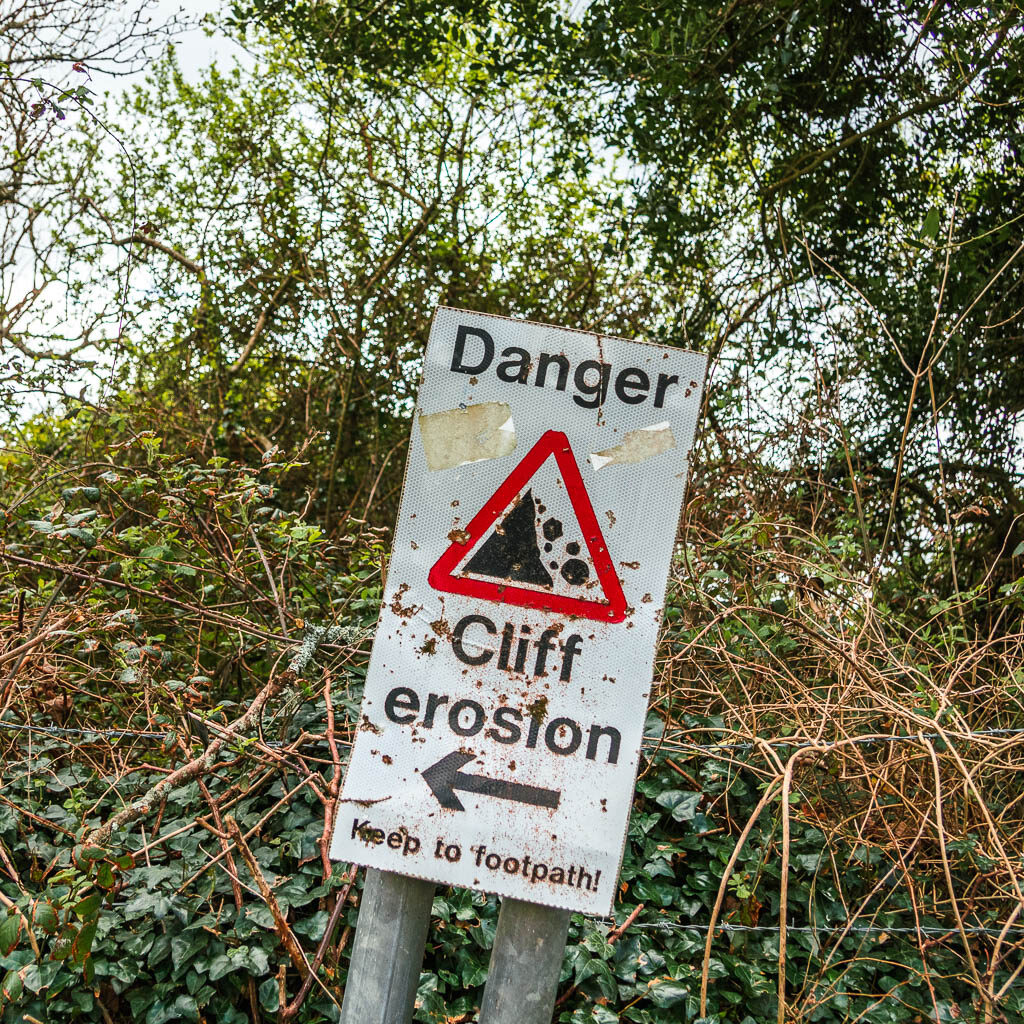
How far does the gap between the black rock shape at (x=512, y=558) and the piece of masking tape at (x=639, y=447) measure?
0.18m

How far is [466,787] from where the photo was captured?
5.50ft

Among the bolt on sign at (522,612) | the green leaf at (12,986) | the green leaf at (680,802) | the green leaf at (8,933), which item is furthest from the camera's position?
the green leaf at (680,802)

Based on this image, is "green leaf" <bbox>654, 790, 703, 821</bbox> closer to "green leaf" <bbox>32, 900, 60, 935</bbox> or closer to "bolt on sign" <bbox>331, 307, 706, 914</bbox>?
"bolt on sign" <bbox>331, 307, 706, 914</bbox>

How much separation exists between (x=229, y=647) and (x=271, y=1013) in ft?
6.14

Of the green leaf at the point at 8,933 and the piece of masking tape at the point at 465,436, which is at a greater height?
the piece of masking tape at the point at 465,436

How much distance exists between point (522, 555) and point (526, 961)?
756 millimetres

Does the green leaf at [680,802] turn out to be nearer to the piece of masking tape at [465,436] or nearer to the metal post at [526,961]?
the metal post at [526,961]

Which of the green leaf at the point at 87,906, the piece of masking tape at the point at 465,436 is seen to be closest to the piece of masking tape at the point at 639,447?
the piece of masking tape at the point at 465,436

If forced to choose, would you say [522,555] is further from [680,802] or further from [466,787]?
[680,802]

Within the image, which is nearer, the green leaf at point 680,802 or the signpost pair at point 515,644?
the signpost pair at point 515,644

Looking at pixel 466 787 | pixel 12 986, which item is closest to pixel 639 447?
pixel 466 787

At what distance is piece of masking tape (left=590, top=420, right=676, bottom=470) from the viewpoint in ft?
5.69

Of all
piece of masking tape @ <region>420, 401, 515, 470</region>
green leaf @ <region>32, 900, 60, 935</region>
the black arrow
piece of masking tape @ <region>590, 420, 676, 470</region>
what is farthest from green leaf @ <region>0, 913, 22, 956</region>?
piece of masking tape @ <region>590, 420, 676, 470</region>

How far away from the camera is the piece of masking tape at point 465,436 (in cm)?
174
